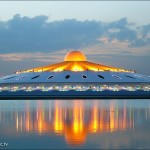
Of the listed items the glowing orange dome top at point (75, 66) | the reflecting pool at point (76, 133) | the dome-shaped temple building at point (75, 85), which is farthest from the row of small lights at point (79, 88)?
the reflecting pool at point (76, 133)

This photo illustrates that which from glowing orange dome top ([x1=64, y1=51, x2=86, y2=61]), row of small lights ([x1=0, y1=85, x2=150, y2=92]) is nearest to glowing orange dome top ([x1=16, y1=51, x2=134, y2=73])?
glowing orange dome top ([x1=64, y1=51, x2=86, y2=61])

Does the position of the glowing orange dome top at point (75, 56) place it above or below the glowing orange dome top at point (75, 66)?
above

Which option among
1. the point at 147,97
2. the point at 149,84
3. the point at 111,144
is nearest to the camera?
the point at 111,144

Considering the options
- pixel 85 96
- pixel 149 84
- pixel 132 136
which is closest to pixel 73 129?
pixel 132 136

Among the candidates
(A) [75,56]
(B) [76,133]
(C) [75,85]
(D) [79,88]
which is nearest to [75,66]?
(A) [75,56]

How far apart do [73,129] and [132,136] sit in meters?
3.16

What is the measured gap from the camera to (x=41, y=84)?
190 ft

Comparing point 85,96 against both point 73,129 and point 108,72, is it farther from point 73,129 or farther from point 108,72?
point 73,129

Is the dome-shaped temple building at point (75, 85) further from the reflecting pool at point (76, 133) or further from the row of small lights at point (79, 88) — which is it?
the reflecting pool at point (76, 133)

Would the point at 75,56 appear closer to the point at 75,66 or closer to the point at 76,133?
the point at 75,66

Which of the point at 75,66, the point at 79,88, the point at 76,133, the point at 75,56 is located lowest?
the point at 76,133

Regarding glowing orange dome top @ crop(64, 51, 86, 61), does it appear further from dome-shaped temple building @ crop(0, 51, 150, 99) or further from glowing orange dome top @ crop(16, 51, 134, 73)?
dome-shaped temple building @ crop(0, 51, 150, 99)

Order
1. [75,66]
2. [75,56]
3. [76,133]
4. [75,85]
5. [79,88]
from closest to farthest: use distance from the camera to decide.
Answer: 1. [76,133]
2. [75,85]
3. [79,88]
4. [75,66]
5. [75,56]

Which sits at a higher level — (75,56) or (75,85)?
(75,56)
